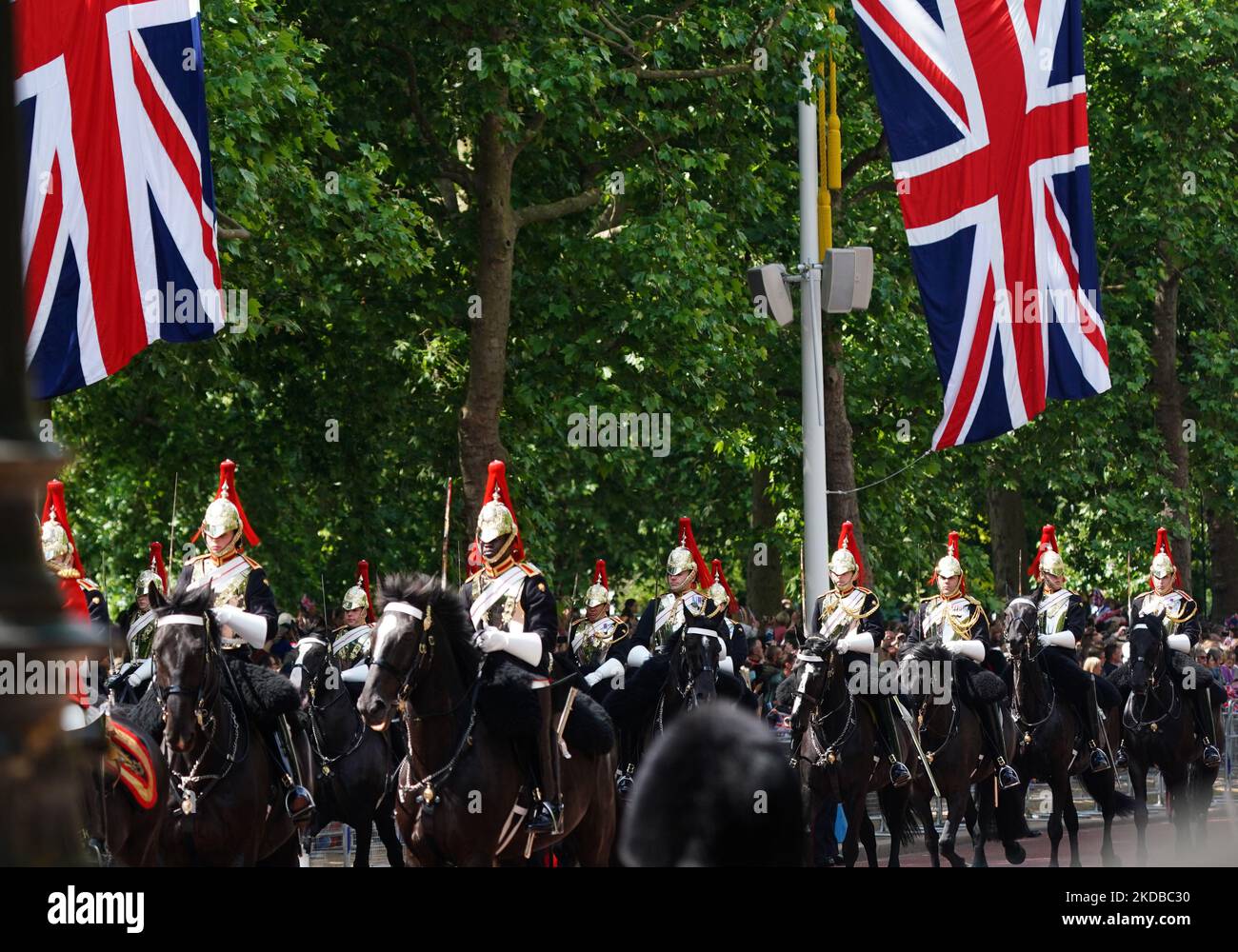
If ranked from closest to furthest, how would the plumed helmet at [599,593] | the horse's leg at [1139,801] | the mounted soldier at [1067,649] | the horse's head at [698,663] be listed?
the horse's head at [698,663], the horse's leg at [1139,801], the mounted soldier at [1067,649], the plumed helmet at [599,593]

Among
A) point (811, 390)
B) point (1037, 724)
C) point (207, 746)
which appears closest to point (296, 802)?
point (207, 746)

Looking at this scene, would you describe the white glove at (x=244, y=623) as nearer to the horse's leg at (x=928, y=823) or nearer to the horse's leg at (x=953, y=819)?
the horse's leg at (x=928, y=823)

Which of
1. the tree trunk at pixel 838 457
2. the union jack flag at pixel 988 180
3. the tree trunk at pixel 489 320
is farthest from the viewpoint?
the tree trunk at pixel 838 457

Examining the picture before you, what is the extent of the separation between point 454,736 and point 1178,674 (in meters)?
10.1

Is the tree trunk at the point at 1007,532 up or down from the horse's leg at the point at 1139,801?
up

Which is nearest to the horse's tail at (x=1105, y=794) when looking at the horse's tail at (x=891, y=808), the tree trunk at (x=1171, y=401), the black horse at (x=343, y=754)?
the horse's tail at (x=891, y=808)

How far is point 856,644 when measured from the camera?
48.6 ft

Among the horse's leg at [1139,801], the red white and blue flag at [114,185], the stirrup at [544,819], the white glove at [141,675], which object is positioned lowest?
the horse's leg at [1139,801]

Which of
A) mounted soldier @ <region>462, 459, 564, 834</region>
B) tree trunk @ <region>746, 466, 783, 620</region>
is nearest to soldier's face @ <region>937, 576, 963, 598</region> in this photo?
mounted soldier @ <region>462, 459, 564, 834</region>

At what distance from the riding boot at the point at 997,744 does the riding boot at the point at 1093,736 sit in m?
1.16

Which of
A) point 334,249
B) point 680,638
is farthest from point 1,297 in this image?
point 334,249

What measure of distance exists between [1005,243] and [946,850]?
16.5 ft

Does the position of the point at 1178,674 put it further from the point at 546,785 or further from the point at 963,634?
the point at 546,785

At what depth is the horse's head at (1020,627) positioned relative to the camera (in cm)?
1677
